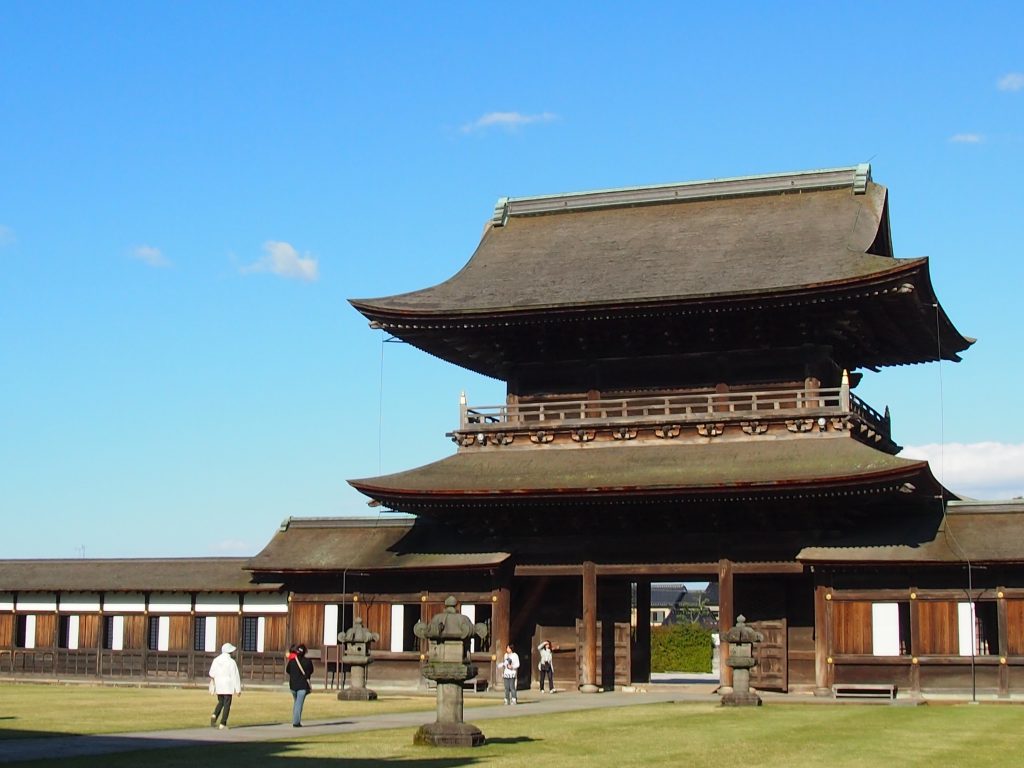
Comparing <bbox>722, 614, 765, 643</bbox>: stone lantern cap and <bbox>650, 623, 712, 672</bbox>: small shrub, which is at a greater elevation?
<bbox>722, 614, 765, 643</bbox>: stone lantern cap

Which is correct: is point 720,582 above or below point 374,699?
above

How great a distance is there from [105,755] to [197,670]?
91.0ft

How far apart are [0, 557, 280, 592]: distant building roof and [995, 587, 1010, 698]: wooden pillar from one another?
22664 mm

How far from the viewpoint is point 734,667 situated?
35.5 metres

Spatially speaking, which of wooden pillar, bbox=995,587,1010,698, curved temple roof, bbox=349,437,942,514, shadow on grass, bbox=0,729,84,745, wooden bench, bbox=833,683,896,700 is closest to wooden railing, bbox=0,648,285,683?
curved temple roof, bbox=349,437,942,514

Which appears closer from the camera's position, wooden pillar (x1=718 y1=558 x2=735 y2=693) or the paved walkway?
the paved walkway

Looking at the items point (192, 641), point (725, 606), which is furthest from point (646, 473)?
point (192, 641)

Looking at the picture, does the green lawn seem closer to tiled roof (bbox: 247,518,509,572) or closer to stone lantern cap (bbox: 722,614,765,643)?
tiled roof (bbox: 247,518,509,572)

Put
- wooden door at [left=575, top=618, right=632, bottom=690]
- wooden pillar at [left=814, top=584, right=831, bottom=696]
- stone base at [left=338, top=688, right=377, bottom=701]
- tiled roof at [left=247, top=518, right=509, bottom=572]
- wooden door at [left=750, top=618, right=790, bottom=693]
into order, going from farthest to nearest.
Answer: wooden door at [left=575, top=618, right=632, bottom=690], tiled roof at [left=247, top=518, right=509, bottom=572], wooden door at [left=750, top=618, right=790, bottom=693], wooden pillar at [left=814, top=584, right=831, bottom=696], stone base at [left=338, top=688, right=377, bottom=701]

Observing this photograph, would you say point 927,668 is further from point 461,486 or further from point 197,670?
point 197,670

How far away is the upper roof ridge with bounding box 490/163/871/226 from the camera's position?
48.8 metres

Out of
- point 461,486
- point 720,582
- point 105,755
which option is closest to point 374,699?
point 461,486

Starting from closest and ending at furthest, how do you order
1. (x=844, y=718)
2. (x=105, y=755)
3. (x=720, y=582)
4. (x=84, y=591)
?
(x=105, y=755) → (x=844, y=718) → (x=720, y=582) → (x=84, y=591)

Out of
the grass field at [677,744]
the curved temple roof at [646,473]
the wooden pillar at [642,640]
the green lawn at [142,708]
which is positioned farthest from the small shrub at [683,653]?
the grass field at [677,744]
